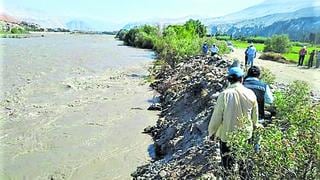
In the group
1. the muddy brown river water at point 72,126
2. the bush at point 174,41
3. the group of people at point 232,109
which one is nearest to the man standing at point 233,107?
the group of people at point 232,109

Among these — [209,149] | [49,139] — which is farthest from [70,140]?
[209,149]

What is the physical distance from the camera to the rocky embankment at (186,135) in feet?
28.9

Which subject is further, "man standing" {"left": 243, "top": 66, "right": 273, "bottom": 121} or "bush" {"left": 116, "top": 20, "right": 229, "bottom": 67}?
"bush" {"left": 116, "top": 20, "right": 229, "bottom": 67}

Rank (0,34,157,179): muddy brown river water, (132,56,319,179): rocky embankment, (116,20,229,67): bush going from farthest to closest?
1. (116,20,229,67): bush
2. (0,34,157,179): muddy brown river water
3. (132,56,319,179): rocky embankment

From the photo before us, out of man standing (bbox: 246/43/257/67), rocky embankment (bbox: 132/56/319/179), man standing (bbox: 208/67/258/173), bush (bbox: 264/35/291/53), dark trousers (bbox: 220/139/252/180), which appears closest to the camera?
dark trousers (bbox: 220/139/252/180)

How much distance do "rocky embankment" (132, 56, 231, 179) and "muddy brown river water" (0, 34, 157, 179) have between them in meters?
0.81

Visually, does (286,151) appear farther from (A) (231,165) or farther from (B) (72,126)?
(B) (72,126)

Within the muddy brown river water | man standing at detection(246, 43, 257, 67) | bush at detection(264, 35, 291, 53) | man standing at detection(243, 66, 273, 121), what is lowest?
the muddy brown river water

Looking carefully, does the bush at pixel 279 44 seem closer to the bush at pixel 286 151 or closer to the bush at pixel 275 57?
the bush at pixel 275 57

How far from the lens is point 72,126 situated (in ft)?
58.6

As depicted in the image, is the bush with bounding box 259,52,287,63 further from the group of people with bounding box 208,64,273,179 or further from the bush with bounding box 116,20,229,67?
the group of people with bounding box 208,64,273,179

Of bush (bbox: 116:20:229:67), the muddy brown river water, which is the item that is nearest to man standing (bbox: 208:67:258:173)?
the muddy brown river water

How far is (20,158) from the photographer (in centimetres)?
1336

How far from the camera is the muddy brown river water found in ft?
41.4
